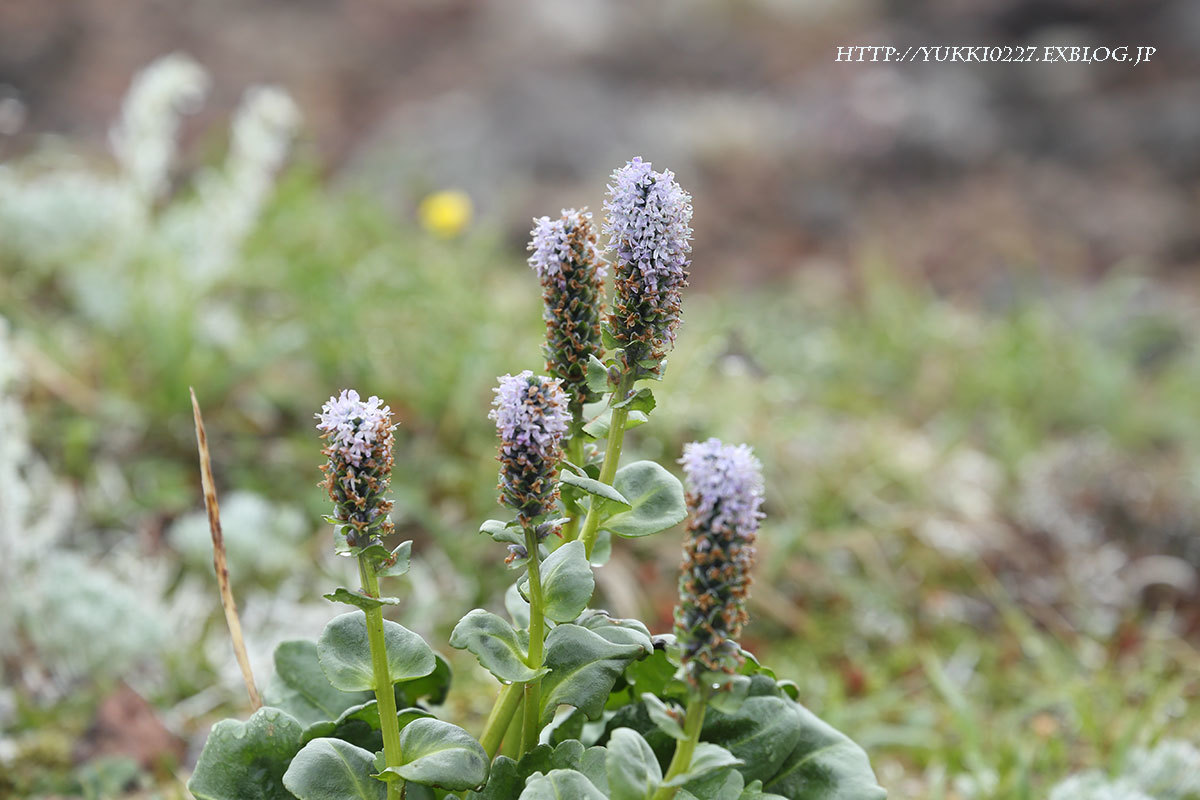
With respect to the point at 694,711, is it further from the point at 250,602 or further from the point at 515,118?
the point at 515,118

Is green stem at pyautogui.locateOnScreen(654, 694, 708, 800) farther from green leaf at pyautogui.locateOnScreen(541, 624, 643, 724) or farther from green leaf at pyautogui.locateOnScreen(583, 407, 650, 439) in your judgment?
green leaf at pyautogui.locateOnScreen(583, 407, 650, 439)

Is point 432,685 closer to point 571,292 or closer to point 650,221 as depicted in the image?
point 571,292

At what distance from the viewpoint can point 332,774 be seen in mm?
1361

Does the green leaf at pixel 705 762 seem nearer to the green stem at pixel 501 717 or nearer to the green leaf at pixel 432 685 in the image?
the green stem at pixel 501 717

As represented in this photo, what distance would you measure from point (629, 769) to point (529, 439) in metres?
0.41

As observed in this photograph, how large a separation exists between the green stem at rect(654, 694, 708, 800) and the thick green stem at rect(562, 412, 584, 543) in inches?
13.7

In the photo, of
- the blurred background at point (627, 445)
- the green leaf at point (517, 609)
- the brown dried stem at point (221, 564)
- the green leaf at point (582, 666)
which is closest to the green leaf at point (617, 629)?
the green leaf at point (582, 666)

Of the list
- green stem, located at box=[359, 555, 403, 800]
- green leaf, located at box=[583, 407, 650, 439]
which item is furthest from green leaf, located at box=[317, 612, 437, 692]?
green leaf, located at box=[583, 407, 650, 439]

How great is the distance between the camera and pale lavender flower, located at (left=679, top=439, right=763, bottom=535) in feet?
3.76

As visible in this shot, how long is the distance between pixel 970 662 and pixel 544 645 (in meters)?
2.19

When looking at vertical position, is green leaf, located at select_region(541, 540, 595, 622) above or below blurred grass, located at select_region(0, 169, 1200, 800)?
below

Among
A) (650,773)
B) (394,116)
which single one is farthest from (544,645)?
(394,116)

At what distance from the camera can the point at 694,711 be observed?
123cm

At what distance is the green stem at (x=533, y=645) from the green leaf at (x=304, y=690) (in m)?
0.36
